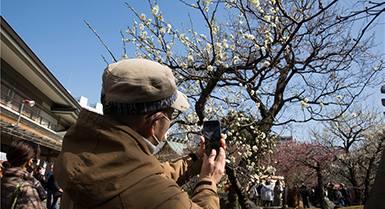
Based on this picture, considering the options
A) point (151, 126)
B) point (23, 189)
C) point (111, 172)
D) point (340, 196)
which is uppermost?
point (151, 126)

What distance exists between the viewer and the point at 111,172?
904 millimetres

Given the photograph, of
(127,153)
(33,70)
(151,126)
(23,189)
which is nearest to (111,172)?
(127,153)

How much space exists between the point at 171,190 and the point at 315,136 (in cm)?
1949

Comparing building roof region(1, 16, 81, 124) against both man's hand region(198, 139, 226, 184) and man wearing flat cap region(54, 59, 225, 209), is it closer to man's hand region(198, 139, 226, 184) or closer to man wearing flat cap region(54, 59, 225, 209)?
man wearing flat cap region(54, 59, 225, 209)

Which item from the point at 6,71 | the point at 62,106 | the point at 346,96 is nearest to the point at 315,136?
the point at 346,96

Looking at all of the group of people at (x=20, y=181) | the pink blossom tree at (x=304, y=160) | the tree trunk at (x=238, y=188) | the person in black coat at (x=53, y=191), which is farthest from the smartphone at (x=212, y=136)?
the pink blossom tree at (x=304, y=160)

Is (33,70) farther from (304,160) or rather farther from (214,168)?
(304,160)

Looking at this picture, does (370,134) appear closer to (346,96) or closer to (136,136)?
(346,96)

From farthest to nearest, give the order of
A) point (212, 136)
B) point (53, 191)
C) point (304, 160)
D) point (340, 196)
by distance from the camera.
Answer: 1. point (340, 196)
2. point (304, 160)
3. point (53, 191)
4. point (212, 136)

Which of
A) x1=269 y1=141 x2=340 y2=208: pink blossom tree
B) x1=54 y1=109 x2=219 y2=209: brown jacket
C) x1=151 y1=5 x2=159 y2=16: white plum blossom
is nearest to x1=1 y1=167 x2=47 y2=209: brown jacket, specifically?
x1=54 y1=109 x2=219 y2=209: brown jacket

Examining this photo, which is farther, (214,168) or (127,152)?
(214,168)

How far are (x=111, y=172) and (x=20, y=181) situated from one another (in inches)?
79.5

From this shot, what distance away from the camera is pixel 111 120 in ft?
3.47

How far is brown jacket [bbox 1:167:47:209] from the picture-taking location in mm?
2186
